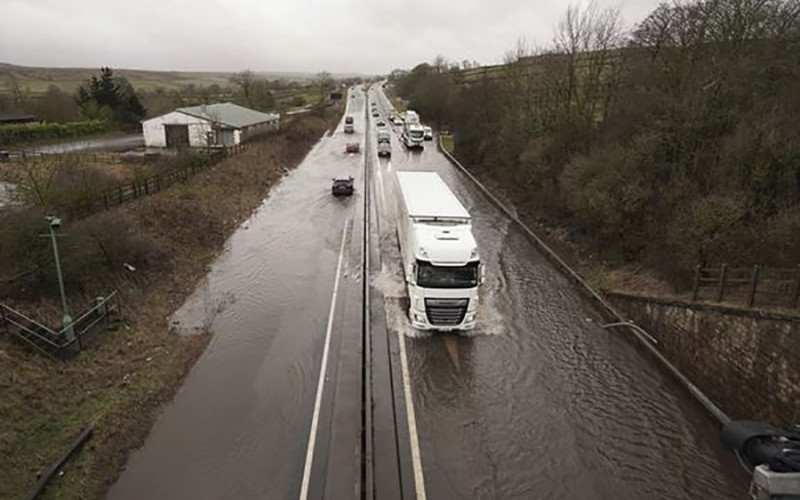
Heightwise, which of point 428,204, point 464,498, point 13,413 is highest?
point 428,204

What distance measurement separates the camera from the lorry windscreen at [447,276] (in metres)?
15.3

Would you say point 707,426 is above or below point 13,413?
below

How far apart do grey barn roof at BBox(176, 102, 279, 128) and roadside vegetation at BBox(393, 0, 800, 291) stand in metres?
34.9

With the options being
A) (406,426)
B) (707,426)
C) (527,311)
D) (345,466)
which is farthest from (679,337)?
(345,466)

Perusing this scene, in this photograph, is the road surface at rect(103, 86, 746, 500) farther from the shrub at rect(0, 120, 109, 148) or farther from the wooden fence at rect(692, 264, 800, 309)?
the shrub at rect(0, 120, 109, 148)

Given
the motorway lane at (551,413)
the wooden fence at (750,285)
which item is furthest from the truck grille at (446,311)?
the wooden fence at (750,285)

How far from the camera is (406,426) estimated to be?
11.7 m

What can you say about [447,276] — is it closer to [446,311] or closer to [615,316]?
[446,311]

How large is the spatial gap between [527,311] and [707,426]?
7.06 m

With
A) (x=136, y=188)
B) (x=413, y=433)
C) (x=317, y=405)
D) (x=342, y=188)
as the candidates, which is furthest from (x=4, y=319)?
(x=342, y=188)

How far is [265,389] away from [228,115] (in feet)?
168

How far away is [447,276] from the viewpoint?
15336 mm

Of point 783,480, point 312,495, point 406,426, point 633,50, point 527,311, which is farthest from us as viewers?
point 633,50

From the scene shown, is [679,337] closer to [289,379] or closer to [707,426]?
[707,426]
